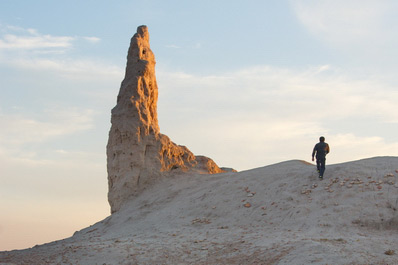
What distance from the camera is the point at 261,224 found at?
52.7ft

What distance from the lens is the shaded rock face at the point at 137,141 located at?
73.8 feet

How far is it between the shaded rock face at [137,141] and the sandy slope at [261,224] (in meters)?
1.56

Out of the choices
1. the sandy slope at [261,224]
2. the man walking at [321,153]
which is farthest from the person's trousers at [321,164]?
the sandy slope at [261,224]

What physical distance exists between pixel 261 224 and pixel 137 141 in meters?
8.30

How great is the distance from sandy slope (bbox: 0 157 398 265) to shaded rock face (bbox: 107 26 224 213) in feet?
5.10

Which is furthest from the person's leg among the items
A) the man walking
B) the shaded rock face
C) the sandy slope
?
the shaded rock face

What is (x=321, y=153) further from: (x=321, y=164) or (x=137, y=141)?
(x=137, y=141)

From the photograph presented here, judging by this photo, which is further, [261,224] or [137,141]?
[137,141]

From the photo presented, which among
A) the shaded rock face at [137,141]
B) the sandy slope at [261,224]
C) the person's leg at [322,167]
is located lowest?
the sandy slope at [261,224]

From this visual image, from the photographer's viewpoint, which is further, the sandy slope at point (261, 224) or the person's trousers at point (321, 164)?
the person's trousers at point (321, 164)

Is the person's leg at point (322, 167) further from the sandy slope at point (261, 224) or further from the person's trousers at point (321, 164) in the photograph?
the sandy slope at point (261, 224)

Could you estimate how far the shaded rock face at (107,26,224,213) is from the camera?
22.5 m

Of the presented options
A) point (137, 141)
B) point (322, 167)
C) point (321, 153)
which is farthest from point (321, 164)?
point (137, 141)

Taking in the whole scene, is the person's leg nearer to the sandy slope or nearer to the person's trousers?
the person's trousers
